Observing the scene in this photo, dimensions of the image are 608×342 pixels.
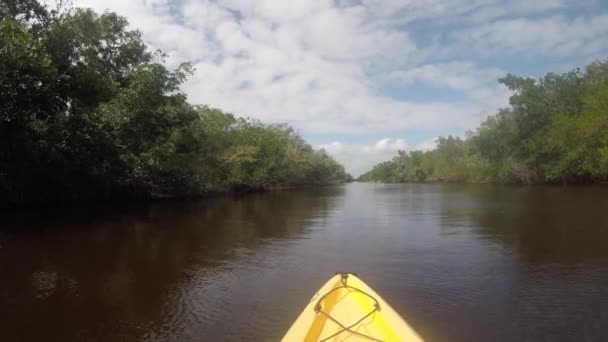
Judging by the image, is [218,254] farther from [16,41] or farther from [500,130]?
[500,130]

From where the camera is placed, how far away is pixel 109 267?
9.73 metres

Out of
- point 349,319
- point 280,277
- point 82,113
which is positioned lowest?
point 280,277

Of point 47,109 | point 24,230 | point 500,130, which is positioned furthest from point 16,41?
point 500,130

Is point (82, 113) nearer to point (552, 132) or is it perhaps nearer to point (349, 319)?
point (349, 319)

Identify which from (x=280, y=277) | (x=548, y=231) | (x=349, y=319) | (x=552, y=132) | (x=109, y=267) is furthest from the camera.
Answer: (x=552, y=132)

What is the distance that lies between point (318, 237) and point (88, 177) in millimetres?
15876

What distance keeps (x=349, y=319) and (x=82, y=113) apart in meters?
17.8

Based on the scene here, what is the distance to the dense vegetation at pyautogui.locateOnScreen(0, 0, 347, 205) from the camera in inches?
589

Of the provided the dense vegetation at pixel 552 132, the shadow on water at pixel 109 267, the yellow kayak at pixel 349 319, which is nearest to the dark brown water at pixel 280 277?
the shadow on water at pixel 109 267

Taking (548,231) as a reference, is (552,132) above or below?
above

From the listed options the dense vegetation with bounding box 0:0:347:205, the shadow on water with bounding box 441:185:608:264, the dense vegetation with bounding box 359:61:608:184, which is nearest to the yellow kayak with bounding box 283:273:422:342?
the shadow on water with bounding box 441:185:608:264

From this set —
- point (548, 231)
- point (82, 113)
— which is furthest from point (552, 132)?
point (82, 113)

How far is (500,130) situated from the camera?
53938mm

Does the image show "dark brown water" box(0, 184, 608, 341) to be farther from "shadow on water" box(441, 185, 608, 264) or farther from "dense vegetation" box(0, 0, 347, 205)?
"dense vegetation" box(0, 0, 347, 205)
